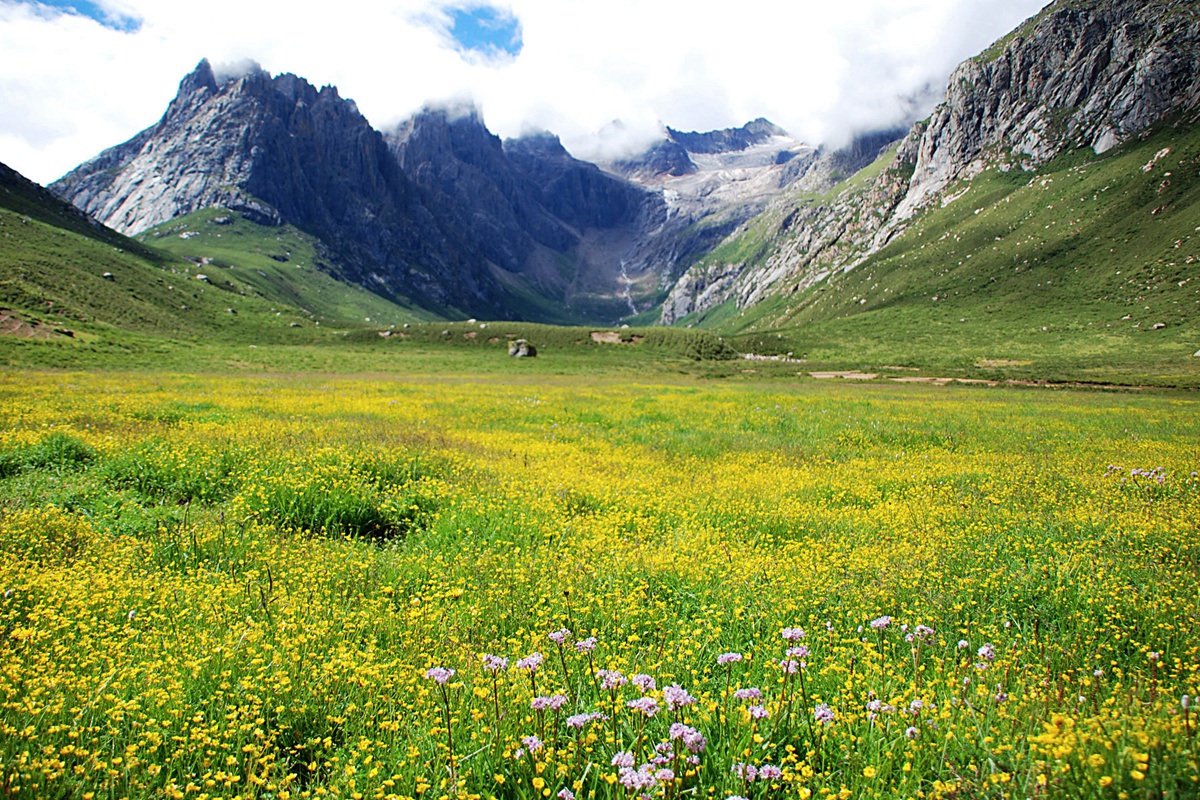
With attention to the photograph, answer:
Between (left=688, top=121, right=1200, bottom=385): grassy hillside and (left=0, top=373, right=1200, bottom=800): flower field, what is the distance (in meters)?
69.0

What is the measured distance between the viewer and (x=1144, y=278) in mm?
105375

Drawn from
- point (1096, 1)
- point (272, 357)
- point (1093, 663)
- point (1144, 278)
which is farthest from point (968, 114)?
point (1093, 663)

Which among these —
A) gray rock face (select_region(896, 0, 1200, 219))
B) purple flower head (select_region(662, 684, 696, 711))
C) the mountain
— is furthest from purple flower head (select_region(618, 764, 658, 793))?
gray rock face (select_region(896, 0, 1200, 219))

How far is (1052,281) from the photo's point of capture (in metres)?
122

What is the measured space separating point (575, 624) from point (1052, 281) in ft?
523

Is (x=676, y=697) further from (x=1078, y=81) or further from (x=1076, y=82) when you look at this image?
(x=1076, y=82)

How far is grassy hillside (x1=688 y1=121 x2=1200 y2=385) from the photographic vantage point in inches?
3533

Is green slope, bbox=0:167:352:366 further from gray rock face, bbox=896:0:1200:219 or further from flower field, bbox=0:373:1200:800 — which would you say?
gray rock face, bbox=896:0:1200:219

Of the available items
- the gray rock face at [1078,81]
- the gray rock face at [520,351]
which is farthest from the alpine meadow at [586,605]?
the gray rock face at [1078,81]

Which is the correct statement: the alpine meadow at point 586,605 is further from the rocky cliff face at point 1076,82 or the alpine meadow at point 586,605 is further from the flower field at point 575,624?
the rocky cliff face at point 1076,82

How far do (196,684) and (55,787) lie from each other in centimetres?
91

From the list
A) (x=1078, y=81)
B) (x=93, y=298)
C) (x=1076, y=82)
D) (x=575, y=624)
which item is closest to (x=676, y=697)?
(x=575, y=624)

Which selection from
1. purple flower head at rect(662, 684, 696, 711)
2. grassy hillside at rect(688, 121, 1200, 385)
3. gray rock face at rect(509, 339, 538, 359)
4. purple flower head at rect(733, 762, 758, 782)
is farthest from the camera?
gray rock face at rect(509, 339, 538, 359)

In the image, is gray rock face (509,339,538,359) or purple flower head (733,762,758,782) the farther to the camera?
gray rock face (509,339,538,359)
